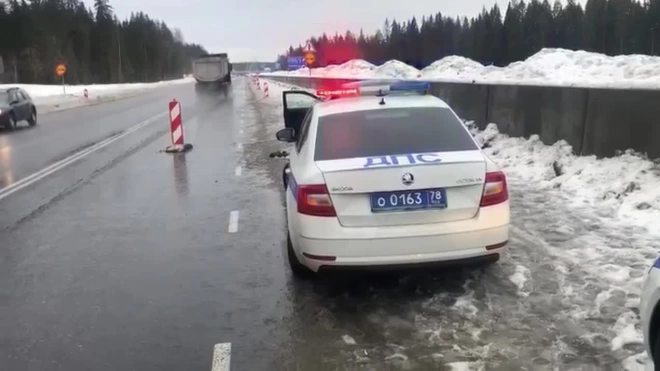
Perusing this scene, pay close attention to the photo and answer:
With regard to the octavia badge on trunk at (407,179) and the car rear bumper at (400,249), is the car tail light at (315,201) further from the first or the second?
the octavia badge on trunk at (407,179)

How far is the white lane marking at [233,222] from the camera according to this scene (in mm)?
7797

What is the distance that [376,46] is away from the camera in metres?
135

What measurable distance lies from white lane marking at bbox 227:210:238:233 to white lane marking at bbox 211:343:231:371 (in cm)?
333

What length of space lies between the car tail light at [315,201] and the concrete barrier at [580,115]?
5158 millimetres

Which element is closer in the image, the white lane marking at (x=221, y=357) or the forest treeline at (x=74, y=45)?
the white lane marking at (x=221, y=357)

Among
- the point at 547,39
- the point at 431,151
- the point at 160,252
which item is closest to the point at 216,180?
the point at 160,252

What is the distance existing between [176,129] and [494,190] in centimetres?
1200

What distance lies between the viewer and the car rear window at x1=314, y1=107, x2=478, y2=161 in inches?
216

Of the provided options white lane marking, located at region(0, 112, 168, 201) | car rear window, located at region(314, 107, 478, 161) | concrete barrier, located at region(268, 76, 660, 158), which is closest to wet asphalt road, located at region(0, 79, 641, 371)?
Result: car rear window, located at region(314, 107, 478, 161)

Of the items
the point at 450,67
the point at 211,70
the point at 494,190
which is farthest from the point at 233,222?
the point at 211,70

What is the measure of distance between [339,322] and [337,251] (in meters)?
0.52

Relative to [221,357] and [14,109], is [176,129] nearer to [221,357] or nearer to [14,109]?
[221,357]

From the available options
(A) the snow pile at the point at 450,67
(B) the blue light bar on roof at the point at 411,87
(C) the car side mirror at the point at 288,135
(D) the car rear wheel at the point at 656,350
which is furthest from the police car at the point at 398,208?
(A) the snow pile at the point at 450,67

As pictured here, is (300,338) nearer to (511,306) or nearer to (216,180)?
(511,306)
